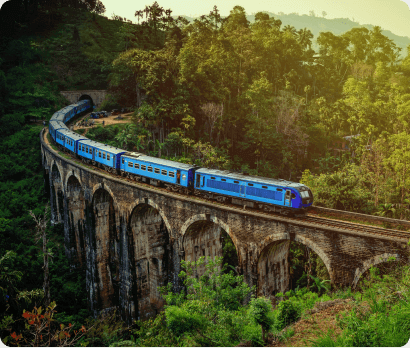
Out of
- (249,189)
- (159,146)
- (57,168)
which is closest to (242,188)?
(249,189)

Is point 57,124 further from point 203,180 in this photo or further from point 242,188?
point 242,188

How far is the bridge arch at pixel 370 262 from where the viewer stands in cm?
1601

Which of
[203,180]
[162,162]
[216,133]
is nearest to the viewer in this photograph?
[203,180]

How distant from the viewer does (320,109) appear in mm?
50938

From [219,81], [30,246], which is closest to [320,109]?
[219,81]

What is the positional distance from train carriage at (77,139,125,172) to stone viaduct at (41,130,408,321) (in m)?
2.06

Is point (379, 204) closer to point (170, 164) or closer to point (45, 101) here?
point (170, 164)

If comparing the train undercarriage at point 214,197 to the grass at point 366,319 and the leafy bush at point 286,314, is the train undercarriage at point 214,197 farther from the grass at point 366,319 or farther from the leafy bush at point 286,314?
the leafy bush at point 286,314

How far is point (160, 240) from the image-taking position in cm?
2947

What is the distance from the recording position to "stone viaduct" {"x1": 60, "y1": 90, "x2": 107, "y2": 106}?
72000mm

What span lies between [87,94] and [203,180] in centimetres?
5608

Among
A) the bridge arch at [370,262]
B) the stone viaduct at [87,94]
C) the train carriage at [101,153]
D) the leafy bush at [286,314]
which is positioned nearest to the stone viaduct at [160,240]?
the bridge arch at [370,262]

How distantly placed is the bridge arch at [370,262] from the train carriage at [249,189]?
15.4ft

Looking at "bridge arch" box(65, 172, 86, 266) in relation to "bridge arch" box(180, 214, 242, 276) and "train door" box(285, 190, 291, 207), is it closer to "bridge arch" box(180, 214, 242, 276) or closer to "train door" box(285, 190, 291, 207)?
"bridge arch" box(180, 214, 242, 276)
